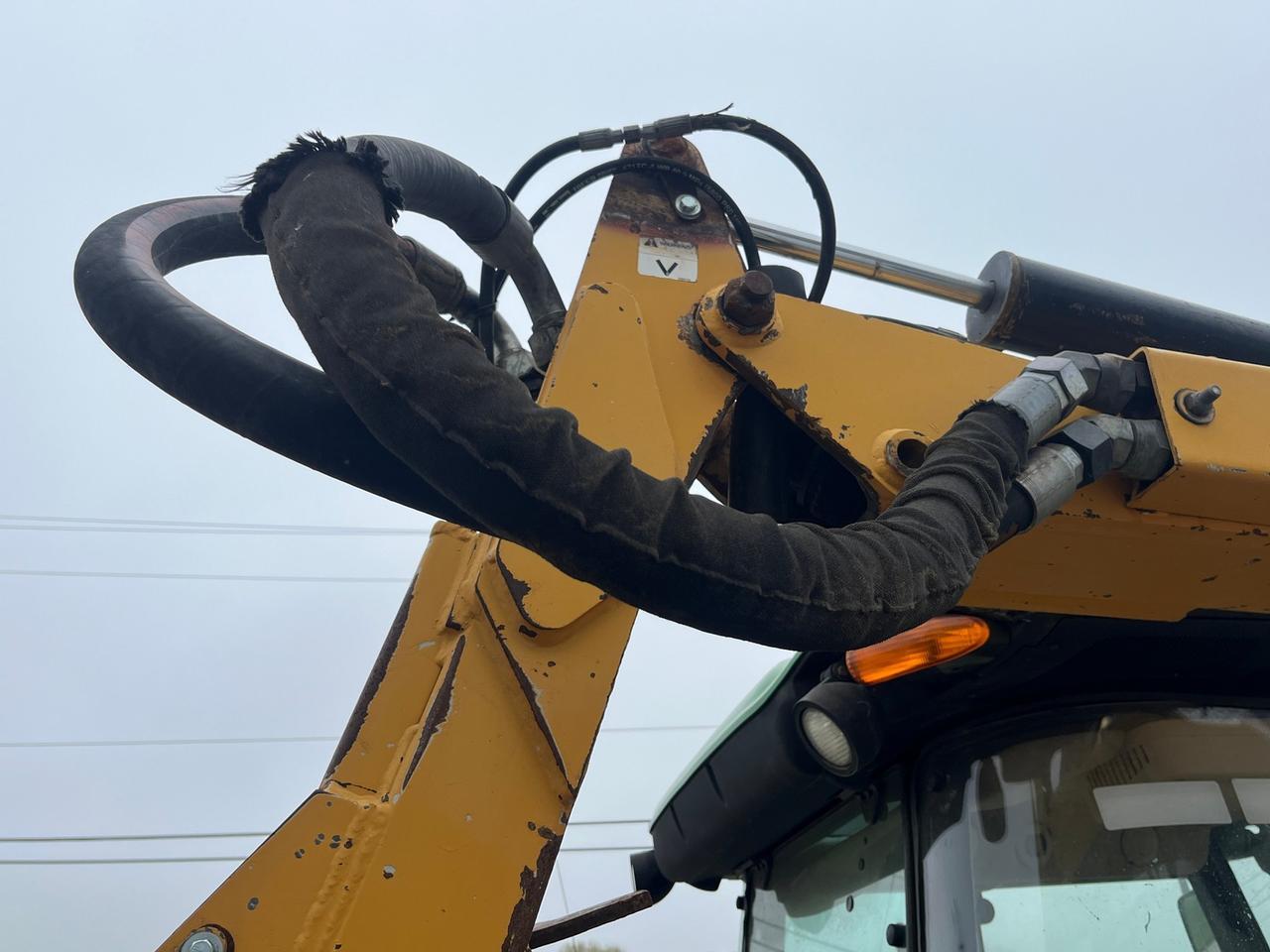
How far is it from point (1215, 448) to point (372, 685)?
3.94 ft

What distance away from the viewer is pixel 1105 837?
1.43m

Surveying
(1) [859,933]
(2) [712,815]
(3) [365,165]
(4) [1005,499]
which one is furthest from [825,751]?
(3) [365,165]

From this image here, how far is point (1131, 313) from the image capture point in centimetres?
179

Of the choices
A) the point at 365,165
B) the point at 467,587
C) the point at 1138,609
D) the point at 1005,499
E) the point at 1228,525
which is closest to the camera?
the point at 365,165

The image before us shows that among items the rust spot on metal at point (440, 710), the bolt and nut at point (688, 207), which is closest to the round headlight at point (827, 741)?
the rust spot on metal at point (440, 710)

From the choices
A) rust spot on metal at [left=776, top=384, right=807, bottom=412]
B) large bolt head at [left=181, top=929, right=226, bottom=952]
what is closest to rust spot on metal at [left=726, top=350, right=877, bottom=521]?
rust spot on metal at [left=776, top=384, right=807, bottom=412]

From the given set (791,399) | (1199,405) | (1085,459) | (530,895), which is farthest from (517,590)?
(1199,405)

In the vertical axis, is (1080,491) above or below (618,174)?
below

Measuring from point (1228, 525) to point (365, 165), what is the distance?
122 cm

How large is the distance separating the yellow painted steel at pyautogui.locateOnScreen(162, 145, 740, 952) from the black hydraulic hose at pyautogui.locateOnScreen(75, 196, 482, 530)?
289 mm

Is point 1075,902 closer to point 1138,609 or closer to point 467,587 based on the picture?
point 1138,609

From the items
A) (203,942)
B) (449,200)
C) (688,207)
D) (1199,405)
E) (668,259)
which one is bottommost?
(203,942)

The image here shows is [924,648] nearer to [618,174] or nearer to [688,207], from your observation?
[688,207]

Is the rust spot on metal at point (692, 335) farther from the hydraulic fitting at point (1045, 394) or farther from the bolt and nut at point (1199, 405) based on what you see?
the bolt and nut at point (1199, 405)
